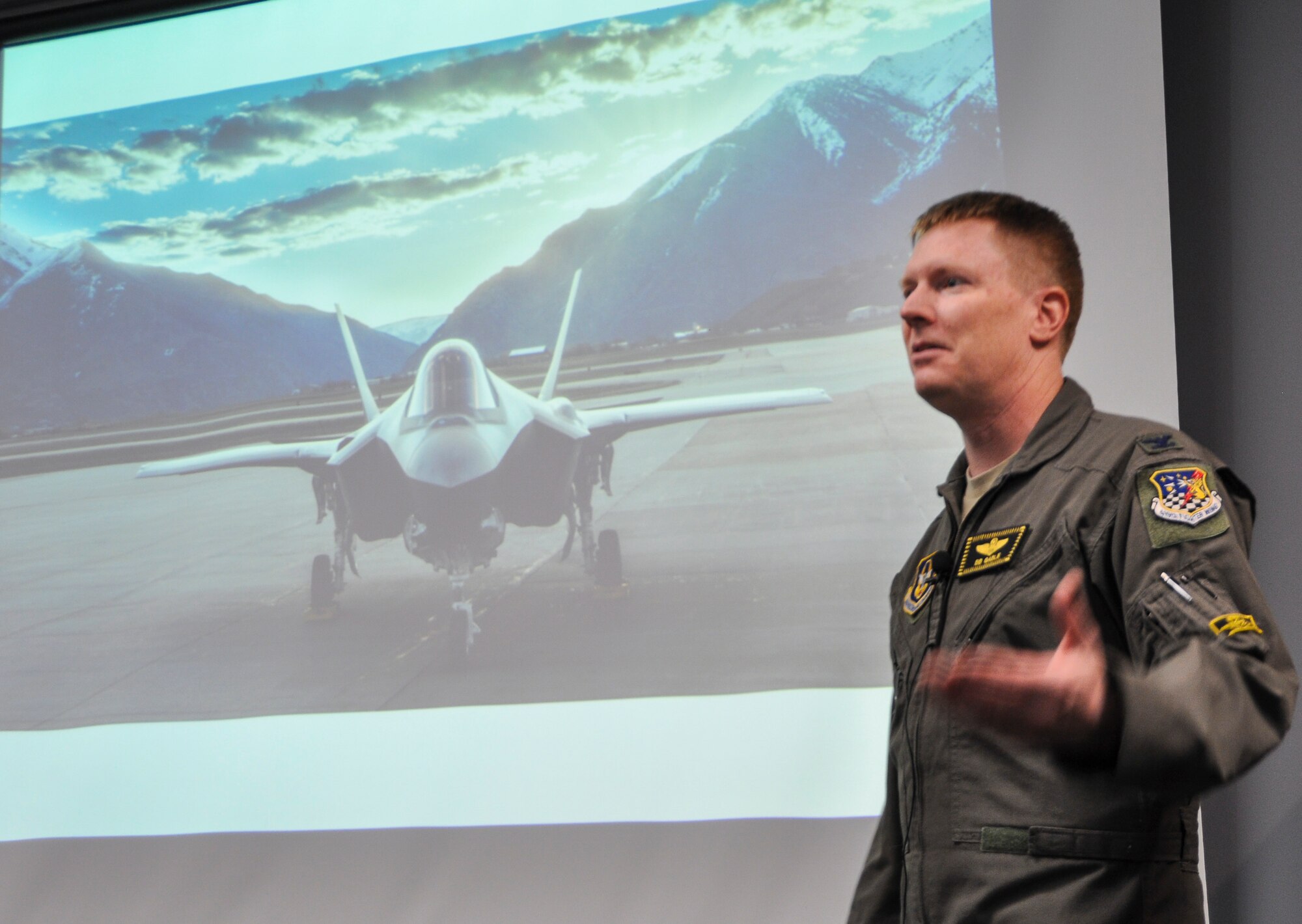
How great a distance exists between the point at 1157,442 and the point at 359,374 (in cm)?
241

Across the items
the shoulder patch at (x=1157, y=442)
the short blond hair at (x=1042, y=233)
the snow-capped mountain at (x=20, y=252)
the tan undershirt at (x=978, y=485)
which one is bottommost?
the tan undershirt at (x=978, y=485)

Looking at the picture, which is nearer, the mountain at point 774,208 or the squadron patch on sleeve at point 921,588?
the squadron patch on sleeve at point 921,588

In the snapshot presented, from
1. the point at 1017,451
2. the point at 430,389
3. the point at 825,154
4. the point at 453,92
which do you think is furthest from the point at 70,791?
the point at 1017,451

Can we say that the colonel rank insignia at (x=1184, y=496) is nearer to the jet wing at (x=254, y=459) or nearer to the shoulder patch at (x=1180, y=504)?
the shoulder patch at (x=1180, y=504)

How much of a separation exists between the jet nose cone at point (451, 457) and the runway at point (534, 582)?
0.21m

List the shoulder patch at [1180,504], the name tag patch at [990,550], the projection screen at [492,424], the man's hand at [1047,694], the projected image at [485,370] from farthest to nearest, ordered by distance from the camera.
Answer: the projected image at [485,370] < the projection screen at [492,424] < the name tag patch at [990,550] < the shoulder patch at [1180,504] < the man's hand at [1047,694]

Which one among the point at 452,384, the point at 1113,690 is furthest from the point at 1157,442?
the point at 452,384

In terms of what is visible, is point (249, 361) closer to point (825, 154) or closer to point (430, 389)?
point (430, 389)

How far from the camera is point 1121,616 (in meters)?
0.81

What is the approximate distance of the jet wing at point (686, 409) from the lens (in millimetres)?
2533

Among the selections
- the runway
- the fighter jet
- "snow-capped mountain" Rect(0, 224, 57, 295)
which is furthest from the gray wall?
"snow-capped mountain" Rect(0, 224, 57, 295)

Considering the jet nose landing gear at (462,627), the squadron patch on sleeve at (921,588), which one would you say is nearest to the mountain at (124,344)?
the jet nose landing gear at (462,627)

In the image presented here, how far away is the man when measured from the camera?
62 cm

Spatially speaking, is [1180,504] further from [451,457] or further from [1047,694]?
[451,457]
